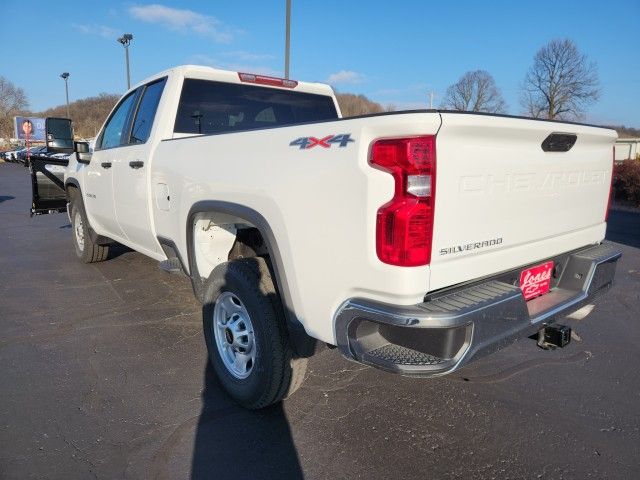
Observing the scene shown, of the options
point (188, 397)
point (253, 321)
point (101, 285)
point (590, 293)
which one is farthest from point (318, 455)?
point (101, 285)

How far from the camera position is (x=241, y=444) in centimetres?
254

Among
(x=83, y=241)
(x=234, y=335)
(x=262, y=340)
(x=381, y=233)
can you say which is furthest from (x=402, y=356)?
(x=83, y=241)

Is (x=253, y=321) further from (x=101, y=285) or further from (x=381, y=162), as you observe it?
(x=101, y=285)

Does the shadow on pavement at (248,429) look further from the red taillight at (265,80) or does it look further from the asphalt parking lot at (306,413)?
the red taillight at (265,80)

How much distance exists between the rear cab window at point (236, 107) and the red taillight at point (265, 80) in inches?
2.0

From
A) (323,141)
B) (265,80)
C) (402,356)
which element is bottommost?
(402,356)

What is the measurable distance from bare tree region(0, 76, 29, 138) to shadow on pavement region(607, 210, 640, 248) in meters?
73.5

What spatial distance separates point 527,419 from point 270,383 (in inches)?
60.1

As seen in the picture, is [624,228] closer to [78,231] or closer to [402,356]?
[402,356]

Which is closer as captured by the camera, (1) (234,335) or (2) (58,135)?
(1) (234,335)

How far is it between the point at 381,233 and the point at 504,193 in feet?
2.33

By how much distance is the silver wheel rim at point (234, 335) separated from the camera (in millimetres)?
2842

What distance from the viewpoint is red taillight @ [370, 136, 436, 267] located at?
1.90 meters

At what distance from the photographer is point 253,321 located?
265 centimetres
